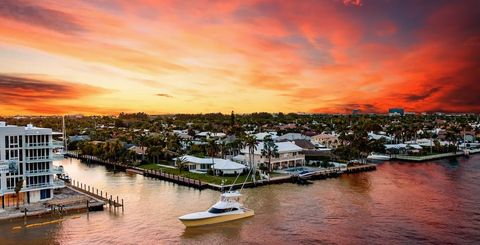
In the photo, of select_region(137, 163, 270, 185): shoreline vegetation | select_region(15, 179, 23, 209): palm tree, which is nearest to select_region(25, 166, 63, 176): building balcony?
select_region(15, 179, 23, 209): palm tree

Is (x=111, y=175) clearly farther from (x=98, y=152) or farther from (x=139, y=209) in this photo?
(x=139, y=209)

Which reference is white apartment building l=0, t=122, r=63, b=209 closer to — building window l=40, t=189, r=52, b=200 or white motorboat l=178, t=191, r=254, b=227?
building window l=40, t=189, r=52, b=200

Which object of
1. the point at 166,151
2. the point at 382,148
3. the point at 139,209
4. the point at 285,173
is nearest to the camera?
the point at 139,209

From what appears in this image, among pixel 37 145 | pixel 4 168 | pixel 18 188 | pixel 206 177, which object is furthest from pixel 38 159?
pixel 206 177

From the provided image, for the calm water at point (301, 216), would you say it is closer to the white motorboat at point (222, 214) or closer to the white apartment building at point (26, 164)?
the white motorboat at point (222, 214)

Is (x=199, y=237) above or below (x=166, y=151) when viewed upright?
below

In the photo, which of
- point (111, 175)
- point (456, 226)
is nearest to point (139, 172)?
point (111, 175)
